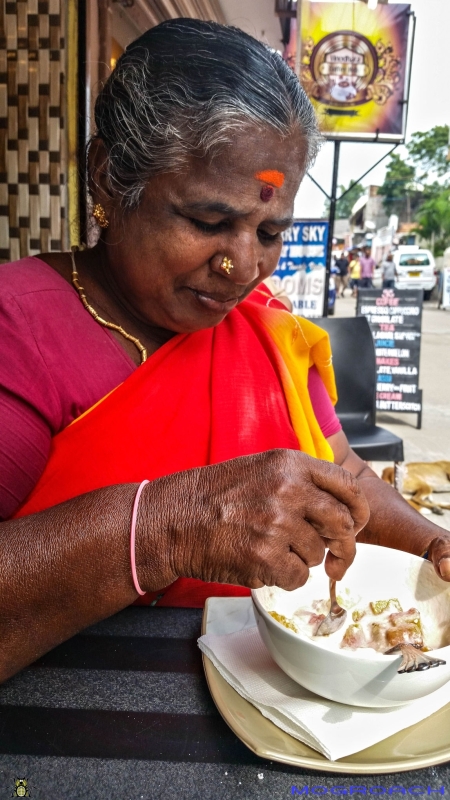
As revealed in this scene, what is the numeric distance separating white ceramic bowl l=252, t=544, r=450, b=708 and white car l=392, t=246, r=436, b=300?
1884cm

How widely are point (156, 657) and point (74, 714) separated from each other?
0.15 meters

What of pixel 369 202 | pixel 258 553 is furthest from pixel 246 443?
pixel 369 202

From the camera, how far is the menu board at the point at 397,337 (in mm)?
4957

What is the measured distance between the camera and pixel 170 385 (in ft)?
3.94

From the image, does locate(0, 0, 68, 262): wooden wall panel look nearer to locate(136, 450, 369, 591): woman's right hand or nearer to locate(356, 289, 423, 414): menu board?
locate(136, 450, 369, 591): woman's right hand

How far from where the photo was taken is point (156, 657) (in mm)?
856

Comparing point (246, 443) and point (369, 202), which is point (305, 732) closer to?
point (246, 443)

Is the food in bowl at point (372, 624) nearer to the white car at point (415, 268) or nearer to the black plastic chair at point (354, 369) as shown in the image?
the black plastic chair at point (354, 369)

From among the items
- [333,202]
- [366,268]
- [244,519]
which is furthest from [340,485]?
[366,268]

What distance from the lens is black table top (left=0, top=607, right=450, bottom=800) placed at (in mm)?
635

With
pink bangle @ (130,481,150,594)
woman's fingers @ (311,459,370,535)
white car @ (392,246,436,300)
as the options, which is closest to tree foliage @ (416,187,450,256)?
white car @ (392,246,436,300)

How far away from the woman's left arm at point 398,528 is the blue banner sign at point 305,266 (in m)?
3.12

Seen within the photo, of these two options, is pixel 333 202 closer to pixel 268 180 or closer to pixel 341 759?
pixel 268 180

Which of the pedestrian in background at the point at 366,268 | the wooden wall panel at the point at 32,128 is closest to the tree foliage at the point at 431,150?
the pedestrian in background at the point at 366,268
